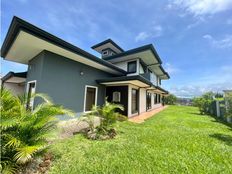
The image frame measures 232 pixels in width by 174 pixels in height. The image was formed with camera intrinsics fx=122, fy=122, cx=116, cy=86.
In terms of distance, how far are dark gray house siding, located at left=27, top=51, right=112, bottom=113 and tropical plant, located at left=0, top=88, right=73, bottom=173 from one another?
3.30m

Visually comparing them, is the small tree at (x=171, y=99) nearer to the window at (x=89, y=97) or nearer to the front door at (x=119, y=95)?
the front door at (x=119, y=95)

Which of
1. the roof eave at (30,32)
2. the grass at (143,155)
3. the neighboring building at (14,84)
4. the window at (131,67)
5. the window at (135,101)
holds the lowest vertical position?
the grass at (143,155)

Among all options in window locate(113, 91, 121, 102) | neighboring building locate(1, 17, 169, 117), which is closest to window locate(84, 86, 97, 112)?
neighboring building locate(1, 17, 169, 117)

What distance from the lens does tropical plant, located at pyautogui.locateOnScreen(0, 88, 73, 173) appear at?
2.71 meters

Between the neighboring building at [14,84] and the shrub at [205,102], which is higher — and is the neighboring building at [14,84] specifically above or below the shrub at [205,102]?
above

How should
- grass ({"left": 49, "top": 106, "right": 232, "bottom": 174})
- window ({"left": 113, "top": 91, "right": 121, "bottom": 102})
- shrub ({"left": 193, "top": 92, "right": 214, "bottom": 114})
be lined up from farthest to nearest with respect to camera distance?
shrub ({"left": 193, "top": 92, "right": 214, "bottom": 114})
window ({"left": 113, "top": 91, "right": 121, "bottom": 102})
grass ({"left": 49, "top": 106, "right": 232, "bottom": 174})

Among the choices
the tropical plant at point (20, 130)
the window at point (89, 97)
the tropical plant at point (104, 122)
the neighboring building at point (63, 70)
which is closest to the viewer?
the tropical plant at point (20, 130)

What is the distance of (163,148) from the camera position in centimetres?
429

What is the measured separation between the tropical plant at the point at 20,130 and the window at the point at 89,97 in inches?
219

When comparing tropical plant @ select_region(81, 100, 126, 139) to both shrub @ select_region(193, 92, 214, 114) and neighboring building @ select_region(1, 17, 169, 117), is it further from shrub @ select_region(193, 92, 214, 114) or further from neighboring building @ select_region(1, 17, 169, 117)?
shrub @ select_region(193, 92, 214, 114)

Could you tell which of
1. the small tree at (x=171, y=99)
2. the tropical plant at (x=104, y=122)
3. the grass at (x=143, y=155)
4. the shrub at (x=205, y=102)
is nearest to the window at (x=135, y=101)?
the tropical plant at (x=104, y=122)

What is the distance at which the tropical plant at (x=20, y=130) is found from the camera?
2.71m

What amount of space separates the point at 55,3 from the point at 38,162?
6924 millimetres

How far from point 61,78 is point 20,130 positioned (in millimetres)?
4743
